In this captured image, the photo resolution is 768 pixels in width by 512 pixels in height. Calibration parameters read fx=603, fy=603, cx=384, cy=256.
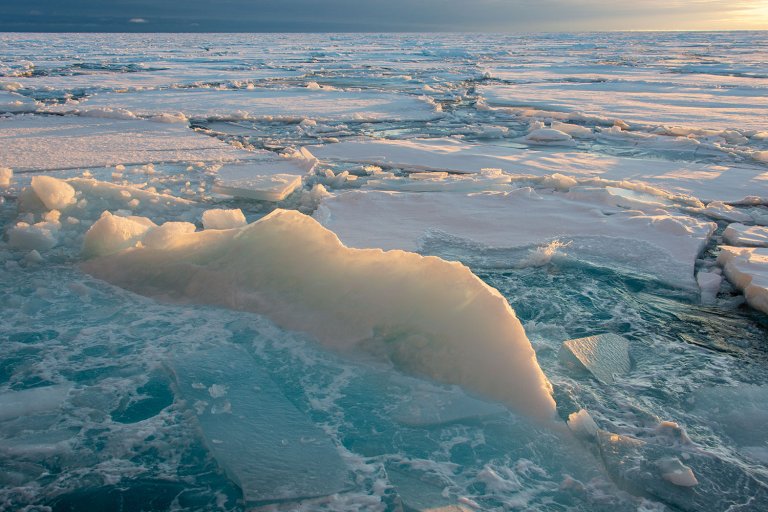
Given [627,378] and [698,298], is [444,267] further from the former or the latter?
[698,298]

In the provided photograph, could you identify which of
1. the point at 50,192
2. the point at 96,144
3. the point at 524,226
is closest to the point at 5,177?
the point at 50,192

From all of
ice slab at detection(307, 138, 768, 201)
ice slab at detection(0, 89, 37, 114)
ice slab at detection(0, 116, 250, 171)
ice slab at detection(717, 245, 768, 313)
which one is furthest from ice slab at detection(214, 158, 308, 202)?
ice slab at detection(0, 89, 37, 114)

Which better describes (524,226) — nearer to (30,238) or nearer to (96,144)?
(30,238)

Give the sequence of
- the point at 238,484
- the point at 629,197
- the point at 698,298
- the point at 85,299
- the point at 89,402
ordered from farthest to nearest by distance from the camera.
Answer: the point at 629,197 < the point at 698,298 < the point at 85,299 < the point at 89,402 < the point at 238,484

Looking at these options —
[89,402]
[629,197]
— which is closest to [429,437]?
[89,402]

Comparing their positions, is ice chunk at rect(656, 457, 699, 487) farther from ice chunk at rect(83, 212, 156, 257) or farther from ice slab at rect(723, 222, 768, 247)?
ice chunk at rect(83, 212, 156, 257)

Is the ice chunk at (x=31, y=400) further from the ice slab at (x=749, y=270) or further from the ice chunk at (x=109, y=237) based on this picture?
the ice slab at (x=749, y=270)
